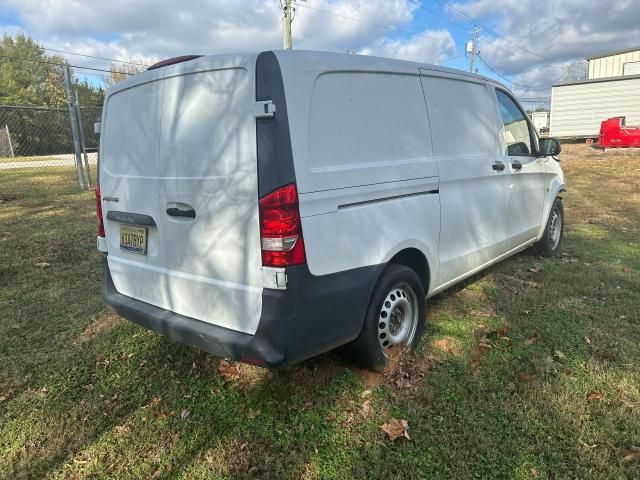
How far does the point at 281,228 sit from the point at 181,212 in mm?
688

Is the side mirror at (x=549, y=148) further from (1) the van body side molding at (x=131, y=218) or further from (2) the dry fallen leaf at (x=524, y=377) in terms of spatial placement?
(1) the van body side molding at (x=131, y=218)

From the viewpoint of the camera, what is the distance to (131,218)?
3025 mm

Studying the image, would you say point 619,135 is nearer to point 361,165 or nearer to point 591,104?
point 591,104

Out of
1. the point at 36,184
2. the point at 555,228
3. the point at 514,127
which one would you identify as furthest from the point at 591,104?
the point at 36,184

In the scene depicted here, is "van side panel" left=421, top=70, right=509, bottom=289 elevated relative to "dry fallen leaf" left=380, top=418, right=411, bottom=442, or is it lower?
elevated

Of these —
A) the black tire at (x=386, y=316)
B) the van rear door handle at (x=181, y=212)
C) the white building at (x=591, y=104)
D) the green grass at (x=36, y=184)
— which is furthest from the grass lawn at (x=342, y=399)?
the white building at (x=591, y=104)

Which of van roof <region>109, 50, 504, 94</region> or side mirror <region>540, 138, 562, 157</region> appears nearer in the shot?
van roof <region>109, 50, 504, 94</region>

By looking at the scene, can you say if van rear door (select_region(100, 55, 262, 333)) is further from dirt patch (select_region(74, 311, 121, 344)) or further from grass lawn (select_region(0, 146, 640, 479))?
dirt patch (select_region(74, 311, 121, 344))

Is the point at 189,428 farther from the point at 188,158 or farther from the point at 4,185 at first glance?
the point at 4,185

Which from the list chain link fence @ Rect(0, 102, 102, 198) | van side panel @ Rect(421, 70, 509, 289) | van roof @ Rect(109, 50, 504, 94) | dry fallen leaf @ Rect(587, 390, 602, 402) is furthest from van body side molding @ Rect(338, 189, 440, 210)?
chain link fence @ Rect(0, 102, 102, 198)

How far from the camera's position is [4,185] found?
41.0 feet

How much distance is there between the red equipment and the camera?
1941 centimetres

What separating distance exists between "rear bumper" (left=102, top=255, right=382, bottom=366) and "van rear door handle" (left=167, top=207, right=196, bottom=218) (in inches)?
24.3

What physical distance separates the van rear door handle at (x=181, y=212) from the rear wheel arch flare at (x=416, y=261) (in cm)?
128
